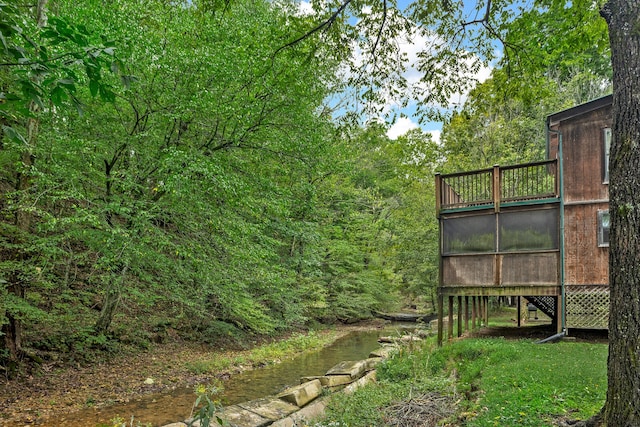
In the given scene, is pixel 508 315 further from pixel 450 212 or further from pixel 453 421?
pixel 453 421

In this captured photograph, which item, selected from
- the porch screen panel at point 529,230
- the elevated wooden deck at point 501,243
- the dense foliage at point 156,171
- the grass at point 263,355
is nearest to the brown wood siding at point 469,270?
the elevated wooden deck at point 501,243

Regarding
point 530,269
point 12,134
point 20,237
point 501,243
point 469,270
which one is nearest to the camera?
point 12,134

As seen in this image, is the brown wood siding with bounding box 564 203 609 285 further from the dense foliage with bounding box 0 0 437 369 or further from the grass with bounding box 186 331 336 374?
the grass with bounding box 186 331 336 374

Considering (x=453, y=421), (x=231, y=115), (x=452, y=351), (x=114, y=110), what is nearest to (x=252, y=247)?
(x=231, y=115)

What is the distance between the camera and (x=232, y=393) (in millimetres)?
9047

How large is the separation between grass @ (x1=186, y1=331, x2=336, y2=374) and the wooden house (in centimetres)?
561

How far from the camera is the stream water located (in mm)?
6895

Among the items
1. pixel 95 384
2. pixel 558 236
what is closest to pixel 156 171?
pixel 95 384

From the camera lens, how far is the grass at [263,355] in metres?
10.8

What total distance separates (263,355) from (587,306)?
30.0 feet

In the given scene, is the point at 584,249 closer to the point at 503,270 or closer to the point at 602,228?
the point at 602,228

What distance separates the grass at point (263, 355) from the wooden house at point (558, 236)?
5.61 m

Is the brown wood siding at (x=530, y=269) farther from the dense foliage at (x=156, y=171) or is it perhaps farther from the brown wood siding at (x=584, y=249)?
the dense foliage at (x=156, y=171)

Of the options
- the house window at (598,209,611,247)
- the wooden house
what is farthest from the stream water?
the house window at (598,209,611,247)
